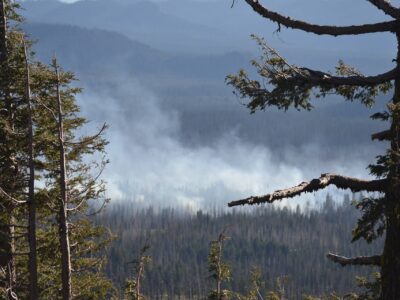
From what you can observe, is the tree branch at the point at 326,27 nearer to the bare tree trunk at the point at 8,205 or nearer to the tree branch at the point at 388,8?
the tree branch at the point at 388,8

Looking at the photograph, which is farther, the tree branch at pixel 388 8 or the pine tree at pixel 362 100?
the tree branch at pixel 388 8

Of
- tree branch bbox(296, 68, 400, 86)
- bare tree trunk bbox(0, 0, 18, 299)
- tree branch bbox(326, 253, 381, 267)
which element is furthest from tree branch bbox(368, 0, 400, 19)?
bare tree trunk bbox(0, 0, 18, 299)

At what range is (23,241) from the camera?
76.2 feet

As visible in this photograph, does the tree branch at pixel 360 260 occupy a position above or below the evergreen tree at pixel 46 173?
below

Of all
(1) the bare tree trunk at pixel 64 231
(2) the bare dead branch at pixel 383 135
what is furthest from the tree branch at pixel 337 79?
(1) the bare tree trunk at pixel 64 231

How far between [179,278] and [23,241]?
16934 cm

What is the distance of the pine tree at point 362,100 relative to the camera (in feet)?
24.7

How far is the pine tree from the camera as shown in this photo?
754 cm

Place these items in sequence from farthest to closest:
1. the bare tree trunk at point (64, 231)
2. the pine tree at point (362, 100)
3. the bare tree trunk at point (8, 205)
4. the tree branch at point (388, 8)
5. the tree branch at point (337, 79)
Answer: the bare tree trunk at point (8, 205), the bare tree trunk at point (64, 231), the tree branch at point (337, 79), the tree branch at point (388, 8), the pine tree at point (362, 100)

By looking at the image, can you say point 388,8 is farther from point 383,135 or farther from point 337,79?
point 383,135

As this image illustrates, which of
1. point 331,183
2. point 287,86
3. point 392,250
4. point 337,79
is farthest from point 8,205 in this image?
point 392,250

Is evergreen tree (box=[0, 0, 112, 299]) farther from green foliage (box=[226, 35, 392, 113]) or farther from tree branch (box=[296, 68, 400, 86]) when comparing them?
tree branch (box=[296, 68, 400, 86])

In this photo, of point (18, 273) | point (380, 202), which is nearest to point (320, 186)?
point (380, 202)

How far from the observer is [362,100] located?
10.2 metres
